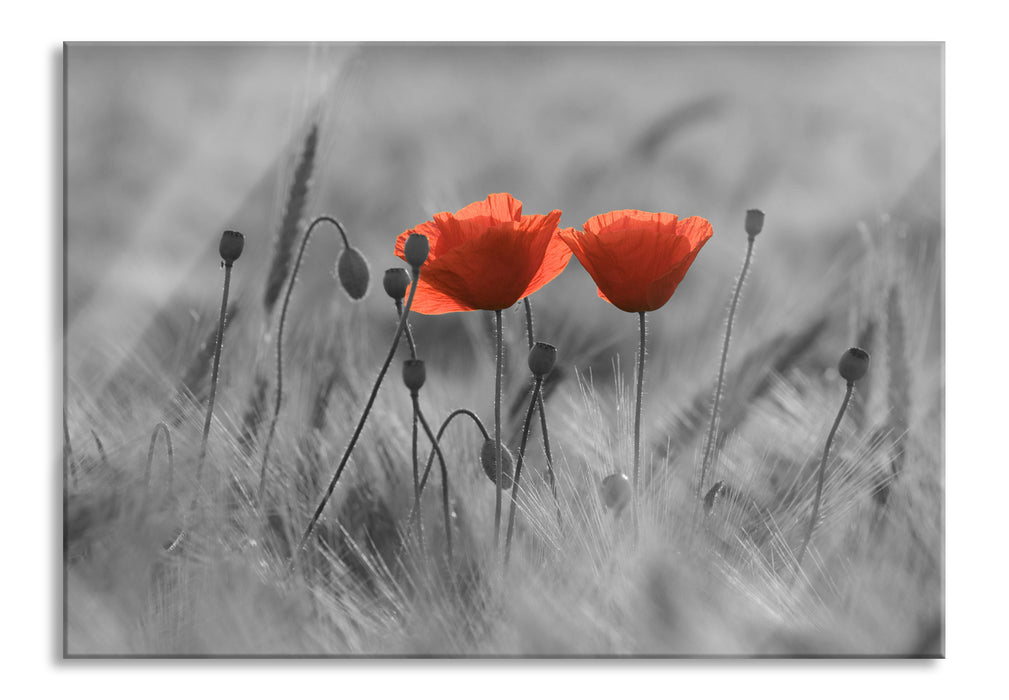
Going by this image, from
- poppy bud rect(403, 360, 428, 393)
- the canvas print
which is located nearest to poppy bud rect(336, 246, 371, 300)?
the canvas print

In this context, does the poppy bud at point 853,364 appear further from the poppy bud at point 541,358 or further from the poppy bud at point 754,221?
the poppy bud at point 541,358

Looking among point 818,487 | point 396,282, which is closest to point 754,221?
point 818,487

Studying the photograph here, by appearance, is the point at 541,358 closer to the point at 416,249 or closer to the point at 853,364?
the point at 416,249

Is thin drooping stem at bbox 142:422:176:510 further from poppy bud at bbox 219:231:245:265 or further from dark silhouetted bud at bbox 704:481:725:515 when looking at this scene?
dark silhouetted bud at bbox 704:481:725:515

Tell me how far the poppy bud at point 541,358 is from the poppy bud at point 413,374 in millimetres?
105

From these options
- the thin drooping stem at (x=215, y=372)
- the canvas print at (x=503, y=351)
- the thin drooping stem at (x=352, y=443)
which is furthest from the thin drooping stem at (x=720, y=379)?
the thin drooping stem at (x=215, y=372)

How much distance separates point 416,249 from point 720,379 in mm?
341

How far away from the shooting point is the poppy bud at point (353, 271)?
37.6 inches

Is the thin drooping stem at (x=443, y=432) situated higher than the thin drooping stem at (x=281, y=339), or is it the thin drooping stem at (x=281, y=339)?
the thin drooping stem at (x=281, y=339)

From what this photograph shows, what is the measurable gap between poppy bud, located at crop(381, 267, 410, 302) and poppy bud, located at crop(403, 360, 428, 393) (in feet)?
0.20

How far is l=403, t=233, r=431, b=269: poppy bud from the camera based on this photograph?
828mm
